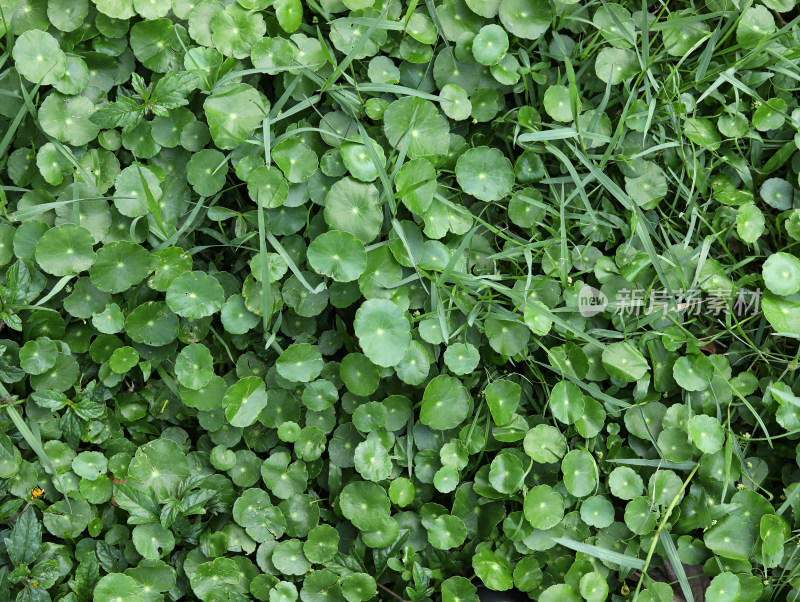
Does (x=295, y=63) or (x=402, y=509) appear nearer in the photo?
(x=295, y=63)

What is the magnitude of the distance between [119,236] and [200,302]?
0.36 metres

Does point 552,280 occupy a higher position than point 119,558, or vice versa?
point 552,280

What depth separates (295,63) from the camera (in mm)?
2094

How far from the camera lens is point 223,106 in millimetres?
2066

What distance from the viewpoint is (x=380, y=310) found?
2039mm

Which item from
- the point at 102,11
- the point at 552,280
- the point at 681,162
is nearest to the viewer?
the point at 102,11

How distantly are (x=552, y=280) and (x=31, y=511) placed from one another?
1.86 m

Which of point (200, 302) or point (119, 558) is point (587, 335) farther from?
point (119, 558)

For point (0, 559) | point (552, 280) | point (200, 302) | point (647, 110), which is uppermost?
point (647, 110)

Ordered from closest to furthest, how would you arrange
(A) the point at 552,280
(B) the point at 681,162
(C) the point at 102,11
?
1. (C) the point at 102,11
2. (A) the point at 552,280
3. (B) the point at 681,162

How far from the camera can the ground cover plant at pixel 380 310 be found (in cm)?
206

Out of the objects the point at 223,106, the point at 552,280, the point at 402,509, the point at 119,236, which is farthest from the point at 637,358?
the point at 119,236

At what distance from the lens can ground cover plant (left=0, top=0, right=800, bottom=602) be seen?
2.06 metres

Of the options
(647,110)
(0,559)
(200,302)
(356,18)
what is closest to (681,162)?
(647,110)
